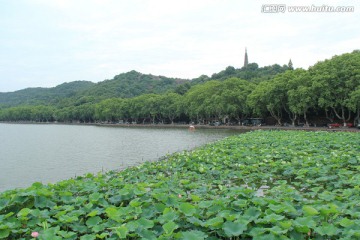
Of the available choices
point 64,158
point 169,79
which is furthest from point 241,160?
point 169,79

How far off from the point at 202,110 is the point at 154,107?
56.5 feet

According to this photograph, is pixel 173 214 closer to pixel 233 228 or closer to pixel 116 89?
pixel 233 228

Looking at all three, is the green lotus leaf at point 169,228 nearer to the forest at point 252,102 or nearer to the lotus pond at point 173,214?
the lotus pond at point 173,214

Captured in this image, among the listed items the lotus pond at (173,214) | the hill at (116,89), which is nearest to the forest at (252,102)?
the hill at (116,89)

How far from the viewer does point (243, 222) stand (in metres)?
4.35

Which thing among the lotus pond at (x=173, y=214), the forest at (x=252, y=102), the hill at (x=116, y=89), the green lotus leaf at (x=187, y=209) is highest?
the hill at (x=116, y=89)

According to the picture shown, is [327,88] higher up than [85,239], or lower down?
higher up

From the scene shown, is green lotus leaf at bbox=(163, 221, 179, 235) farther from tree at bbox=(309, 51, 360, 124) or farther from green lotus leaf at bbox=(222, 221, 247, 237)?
tree at bbox=(309, 51, 360, 124)

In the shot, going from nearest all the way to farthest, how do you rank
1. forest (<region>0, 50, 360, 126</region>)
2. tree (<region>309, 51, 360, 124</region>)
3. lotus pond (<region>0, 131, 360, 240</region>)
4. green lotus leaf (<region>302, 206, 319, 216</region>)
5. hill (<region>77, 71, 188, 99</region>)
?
lotus pond (<region>0, 131, 360, 240</region>)
green lotus leaf (<region>302, 206, 319, 216</region>)
tree (<region>309, 51, 360, 124</region>)
forest (<region>0, 50, 360, 126</region>)
hill (<region>77, 71, 188, 99</region>)

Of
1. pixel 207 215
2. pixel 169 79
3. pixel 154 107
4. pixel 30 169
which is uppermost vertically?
pixel 169 79

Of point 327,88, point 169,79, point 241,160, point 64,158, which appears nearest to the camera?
point 241,160

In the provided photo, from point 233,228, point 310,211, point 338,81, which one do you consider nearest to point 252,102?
point 338,81

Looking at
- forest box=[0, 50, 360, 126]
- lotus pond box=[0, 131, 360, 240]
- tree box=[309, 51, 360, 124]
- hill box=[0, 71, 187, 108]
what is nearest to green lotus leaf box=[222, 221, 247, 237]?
lotus pond box=[0, 131, 360, 240]

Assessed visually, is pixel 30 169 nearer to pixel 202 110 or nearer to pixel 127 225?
pixel 127 225
